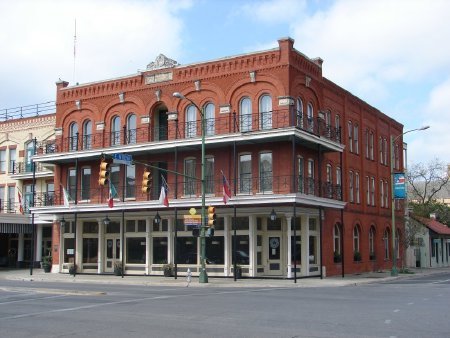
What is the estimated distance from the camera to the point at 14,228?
139 feet

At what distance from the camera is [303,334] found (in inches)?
458

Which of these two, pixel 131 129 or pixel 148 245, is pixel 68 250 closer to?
pixel 148 245

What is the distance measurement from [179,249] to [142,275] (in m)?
2.71

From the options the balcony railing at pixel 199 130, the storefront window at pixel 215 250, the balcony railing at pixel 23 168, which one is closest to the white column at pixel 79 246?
the balcony railing at pixel 199 130

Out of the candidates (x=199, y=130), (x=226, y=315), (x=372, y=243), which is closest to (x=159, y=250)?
(x=199, y=130)

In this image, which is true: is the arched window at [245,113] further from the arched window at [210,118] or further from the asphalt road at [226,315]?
the asphalt road at [226,315]

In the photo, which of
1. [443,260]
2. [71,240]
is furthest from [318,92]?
[443,260]

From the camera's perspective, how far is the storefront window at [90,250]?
36812 mm

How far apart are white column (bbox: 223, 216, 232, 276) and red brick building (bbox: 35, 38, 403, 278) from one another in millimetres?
55

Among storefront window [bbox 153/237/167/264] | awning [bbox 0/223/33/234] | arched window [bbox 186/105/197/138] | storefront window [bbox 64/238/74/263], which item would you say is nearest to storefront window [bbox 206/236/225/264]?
storefront window [bbox 153/237/167/264]

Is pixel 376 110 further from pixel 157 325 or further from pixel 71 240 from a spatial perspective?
pixel 157 325

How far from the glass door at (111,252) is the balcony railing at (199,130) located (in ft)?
18.7

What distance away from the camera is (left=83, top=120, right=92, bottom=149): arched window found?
37094 millimetres

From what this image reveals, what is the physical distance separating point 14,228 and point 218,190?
59.5 ft
